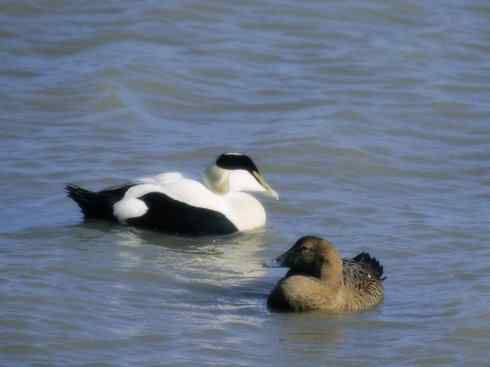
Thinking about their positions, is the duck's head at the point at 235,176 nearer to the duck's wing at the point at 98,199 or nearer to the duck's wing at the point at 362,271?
the duck's wing at the point at 98,199

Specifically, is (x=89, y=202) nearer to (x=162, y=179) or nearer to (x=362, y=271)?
(x=162, y=179)

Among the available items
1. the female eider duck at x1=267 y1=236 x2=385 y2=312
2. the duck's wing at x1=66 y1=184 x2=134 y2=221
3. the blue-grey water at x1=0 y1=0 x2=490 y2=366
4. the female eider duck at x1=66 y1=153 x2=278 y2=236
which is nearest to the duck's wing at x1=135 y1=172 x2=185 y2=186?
the female eider duck at x1=66 y1=153 x2=278 y2=236

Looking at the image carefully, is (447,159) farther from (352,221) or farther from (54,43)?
(54,43)

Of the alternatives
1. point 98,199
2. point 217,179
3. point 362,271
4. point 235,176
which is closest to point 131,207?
point 98,199

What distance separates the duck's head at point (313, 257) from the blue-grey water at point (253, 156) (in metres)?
0.31

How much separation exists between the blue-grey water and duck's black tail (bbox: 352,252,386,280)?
0.12 metres

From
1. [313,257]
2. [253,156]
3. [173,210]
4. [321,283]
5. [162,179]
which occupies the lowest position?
[321,283]

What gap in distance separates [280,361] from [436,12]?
9906mm

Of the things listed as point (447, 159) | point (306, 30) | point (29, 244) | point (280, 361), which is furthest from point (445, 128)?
point (280, 361)

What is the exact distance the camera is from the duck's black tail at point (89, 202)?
29.0ft

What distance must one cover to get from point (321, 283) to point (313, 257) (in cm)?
19

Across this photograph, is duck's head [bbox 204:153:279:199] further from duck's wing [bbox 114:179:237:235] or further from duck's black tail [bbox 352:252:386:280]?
duck's black tail [bbox 352:252:386:280]

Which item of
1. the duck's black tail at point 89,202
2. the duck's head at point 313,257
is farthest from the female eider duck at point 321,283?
the duck's black tail at point 89,202

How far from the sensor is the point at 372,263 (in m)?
7.67
